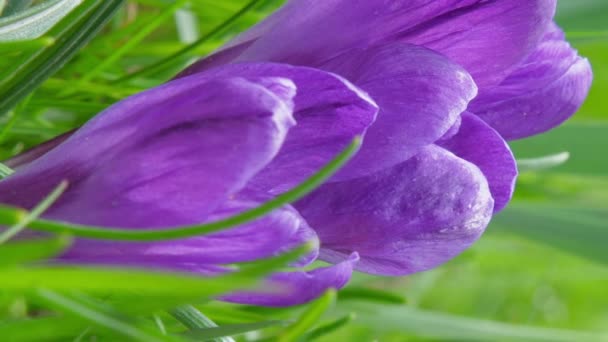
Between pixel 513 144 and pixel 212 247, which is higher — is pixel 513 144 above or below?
below

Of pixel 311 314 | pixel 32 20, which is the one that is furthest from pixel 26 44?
pixel 311 314

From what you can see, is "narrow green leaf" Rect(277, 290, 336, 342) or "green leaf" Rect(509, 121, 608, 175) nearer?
"narrow green leaf" Rect(277, 290, 336, 342)

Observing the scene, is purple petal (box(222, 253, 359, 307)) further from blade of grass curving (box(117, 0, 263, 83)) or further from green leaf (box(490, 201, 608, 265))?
green leaf (box(490, 201, 608, 265))

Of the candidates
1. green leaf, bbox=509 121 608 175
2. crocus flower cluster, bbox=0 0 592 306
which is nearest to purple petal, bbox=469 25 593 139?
crocus flower cluster, bbox=0 0 592 306

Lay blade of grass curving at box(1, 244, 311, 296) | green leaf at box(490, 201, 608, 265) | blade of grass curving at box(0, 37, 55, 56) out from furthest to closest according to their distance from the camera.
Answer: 1. green leaf at box(490, 201, 608, 265)
2. blade of grass curving at box(0, 37, 55, 56)
3. blade of grass curving at box(1, 244, 311, 296)

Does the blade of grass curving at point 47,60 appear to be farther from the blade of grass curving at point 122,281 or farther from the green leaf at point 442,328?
the green leaf at point 442,328

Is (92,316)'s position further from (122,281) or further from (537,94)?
(537,94)

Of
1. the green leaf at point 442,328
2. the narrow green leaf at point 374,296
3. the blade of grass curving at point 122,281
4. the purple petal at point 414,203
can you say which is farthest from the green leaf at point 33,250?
the green leaf at point 442,328

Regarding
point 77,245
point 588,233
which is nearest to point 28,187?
point 77,245
